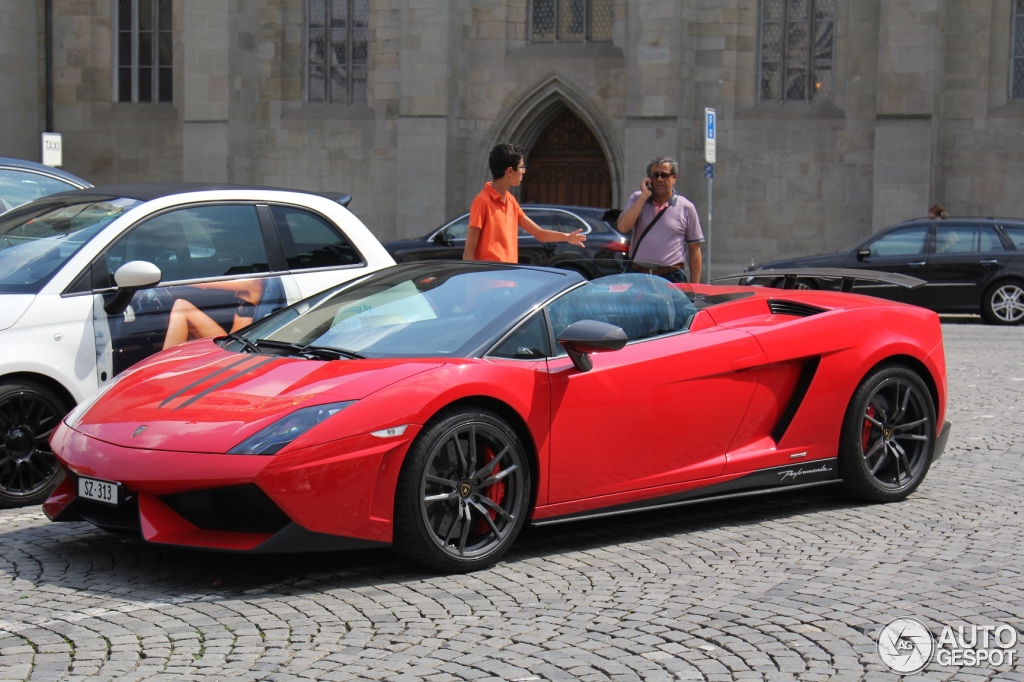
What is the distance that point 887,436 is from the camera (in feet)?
23.3

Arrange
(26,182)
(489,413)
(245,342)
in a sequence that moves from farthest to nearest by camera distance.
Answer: (26,182) < (245,342) < (489,413)

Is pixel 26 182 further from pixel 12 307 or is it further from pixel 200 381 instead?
pixel 200 381

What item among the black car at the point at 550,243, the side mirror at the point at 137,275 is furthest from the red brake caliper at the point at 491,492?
the black car at the point at 550,243

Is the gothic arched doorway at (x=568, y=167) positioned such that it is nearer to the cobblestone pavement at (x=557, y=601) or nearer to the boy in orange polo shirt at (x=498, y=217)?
the boy in orange polo shirt at (x=498, y=217)

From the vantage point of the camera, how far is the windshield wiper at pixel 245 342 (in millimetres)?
6238

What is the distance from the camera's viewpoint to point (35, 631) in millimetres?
4742

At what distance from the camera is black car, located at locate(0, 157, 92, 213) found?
10.4 m

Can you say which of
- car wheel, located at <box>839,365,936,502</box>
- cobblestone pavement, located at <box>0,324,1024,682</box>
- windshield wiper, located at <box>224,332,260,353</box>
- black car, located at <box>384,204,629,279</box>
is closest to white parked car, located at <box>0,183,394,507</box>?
cobblestone pavement, located at <box>0,324,1024,682</box>

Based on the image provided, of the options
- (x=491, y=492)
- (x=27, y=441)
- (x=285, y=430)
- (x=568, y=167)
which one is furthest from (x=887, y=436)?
(x=568, y=167)

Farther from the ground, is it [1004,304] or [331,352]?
[331,352]

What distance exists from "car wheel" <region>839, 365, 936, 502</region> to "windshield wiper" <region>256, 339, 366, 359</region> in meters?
2.58
